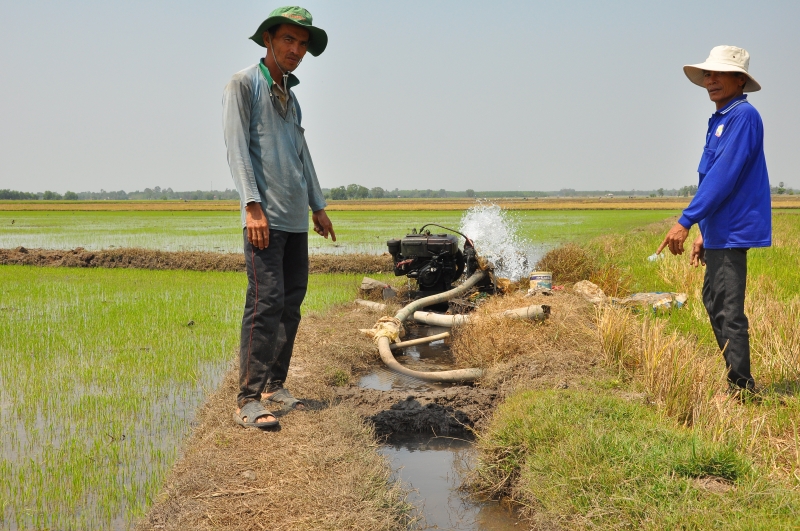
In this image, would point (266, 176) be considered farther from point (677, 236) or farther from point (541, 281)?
point (541, 281)

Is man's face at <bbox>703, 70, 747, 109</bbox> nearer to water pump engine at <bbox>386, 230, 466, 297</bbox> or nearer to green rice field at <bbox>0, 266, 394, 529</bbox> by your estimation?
green rice field at <bbox>0, 266, 394, 529</bbox>

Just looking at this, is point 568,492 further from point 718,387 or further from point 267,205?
point 267,205

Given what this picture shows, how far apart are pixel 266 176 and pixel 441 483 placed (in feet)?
5.80

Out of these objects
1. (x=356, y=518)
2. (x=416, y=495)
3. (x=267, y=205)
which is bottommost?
(x=416, y=495)

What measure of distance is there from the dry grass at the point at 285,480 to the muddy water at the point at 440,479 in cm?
19

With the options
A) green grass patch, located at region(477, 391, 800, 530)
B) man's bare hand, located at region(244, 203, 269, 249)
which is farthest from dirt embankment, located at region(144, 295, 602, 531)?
man's bare hand, located at region(244, 203, 269, 249)

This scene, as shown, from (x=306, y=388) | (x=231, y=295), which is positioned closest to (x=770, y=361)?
(x=306, y=388)

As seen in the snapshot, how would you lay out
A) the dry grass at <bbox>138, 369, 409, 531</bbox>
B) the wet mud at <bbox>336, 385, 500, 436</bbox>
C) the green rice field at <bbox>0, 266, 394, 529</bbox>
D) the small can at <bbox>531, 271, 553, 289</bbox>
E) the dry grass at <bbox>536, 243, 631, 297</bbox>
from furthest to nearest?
1. the dry grass at <bbox>536, 243, 631, 297</bbox>
2. the small can at <bbox>531, 271, 553, 289</bbox>
3. the wet mud at <bbox>336, 385, 500, 436</bbox>
4. the green rice field at <bbox>0, 266, 394, 529</bbox>
5. the dry grass at <bbox>138, 369, 409, 531</bbox>

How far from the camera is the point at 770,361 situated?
4320 millimetres

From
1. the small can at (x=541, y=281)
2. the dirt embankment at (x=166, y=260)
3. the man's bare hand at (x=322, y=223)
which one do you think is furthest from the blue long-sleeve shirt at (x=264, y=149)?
the dirt embankment at (x=166, y=260)

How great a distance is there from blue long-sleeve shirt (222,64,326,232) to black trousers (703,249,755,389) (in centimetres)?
217

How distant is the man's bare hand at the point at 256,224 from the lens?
11.0ft

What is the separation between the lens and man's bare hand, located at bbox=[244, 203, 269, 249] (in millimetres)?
3348

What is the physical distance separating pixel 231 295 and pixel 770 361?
24.3ft
